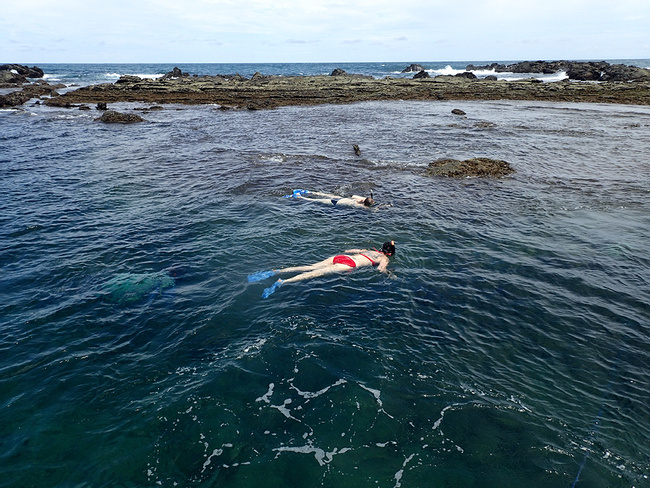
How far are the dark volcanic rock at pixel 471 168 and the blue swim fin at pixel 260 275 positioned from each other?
17.3 meters

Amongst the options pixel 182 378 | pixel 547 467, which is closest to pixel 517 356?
pixel 547 467

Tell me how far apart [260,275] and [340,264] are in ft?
10.8

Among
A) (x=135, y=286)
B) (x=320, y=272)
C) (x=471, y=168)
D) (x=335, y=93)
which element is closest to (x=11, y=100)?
(x=335, y=93)

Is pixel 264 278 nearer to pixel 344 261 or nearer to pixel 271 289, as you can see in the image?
pixel 271 289

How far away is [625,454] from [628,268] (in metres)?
9.68

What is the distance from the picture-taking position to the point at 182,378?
9359mm

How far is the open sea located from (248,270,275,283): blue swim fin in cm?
39

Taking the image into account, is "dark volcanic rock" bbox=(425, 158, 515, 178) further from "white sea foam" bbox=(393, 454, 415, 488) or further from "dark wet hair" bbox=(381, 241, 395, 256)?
"white sea foam" bbox=(393, 454, 415, 488)

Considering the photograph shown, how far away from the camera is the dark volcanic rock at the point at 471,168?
26.0 metres

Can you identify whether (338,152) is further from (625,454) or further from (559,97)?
(559,97)

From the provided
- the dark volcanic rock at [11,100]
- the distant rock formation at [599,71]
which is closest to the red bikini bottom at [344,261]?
the dark volcanic rock at [11,100]

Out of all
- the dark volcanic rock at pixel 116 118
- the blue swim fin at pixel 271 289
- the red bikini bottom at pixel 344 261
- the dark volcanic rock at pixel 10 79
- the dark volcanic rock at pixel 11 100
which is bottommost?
the blue swim fin at pixel 271 289

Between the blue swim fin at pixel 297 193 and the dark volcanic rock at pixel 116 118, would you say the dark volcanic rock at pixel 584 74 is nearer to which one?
the blue swim fin at pixel 297 193

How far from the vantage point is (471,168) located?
86.5ft
